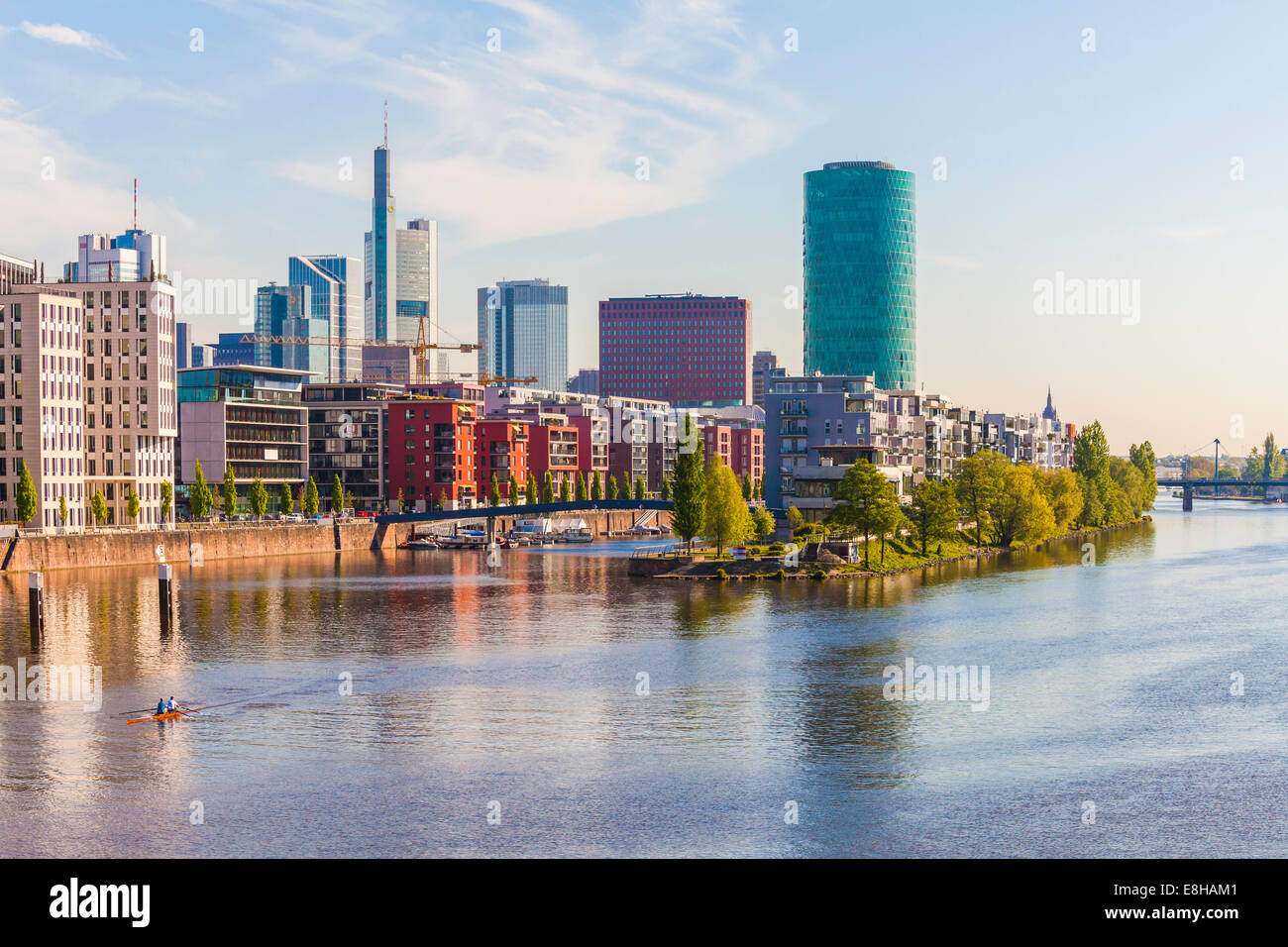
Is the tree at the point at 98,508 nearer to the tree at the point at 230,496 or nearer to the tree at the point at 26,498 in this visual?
the tree at the point at 26,498

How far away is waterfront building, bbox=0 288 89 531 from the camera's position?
137m

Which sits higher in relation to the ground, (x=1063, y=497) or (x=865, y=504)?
(x=865, y=504)

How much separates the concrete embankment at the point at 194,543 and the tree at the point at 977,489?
66.2 metres

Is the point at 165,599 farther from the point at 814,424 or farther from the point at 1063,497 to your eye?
the point at 1063,497

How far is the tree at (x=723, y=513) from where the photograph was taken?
129 metres

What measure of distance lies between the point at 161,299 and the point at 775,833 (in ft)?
407

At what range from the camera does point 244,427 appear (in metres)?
185

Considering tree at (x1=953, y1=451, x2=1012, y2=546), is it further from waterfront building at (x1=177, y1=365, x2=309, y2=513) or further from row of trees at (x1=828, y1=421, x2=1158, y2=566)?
waterfront building at (x1=177, y1=365, x2=309, y2=513)

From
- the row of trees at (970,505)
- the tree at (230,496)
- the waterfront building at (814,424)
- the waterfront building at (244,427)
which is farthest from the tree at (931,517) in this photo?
the waterfront building at (244,427)

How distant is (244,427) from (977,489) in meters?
91.3

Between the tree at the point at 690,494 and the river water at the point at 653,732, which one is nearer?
the river water at the point at 653,732

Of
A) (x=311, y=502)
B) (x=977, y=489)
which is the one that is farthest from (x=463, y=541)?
(x=977, y=489)

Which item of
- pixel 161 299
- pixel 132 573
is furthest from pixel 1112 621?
pixel 161 299
